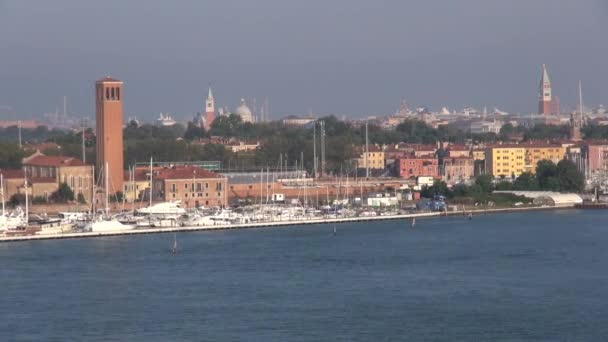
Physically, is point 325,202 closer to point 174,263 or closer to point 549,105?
point 174,263

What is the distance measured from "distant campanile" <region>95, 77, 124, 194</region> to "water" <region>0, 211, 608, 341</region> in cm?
391

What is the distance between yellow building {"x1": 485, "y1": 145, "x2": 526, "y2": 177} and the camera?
28000mm

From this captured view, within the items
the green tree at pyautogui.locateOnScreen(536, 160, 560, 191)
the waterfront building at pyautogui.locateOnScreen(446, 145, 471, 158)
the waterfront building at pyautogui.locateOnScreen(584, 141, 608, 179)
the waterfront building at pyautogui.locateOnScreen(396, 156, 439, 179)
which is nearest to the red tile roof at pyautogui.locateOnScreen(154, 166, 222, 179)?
the green tree at pyautogui.locateOnScreen(536, 160, 560, 191)

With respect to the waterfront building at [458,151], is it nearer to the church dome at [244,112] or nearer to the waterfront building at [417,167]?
the waterfront building at [417,167]

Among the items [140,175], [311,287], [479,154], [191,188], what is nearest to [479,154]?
[479,154]

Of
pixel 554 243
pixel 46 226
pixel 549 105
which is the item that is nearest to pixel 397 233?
pixel 554 243

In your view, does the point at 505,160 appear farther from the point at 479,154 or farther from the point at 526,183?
the point at 526,183

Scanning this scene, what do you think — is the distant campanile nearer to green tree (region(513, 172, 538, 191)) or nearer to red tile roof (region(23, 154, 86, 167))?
red tile roof (region(23, 154, 86, 167))

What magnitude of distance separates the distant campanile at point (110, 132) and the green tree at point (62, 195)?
0.45 metres

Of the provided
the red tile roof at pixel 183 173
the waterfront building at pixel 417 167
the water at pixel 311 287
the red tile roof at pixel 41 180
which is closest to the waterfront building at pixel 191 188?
the red tile roof at pixel 183 173

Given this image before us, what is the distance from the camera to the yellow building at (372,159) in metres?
28.1

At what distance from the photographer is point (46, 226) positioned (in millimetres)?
16812

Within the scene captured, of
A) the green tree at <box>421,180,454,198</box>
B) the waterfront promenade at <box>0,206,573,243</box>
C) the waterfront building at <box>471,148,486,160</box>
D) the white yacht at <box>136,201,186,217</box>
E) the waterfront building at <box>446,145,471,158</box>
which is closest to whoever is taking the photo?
the waterfront promenade at <box>0,206,573,243</box>

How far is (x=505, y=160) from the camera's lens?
2817 cm
